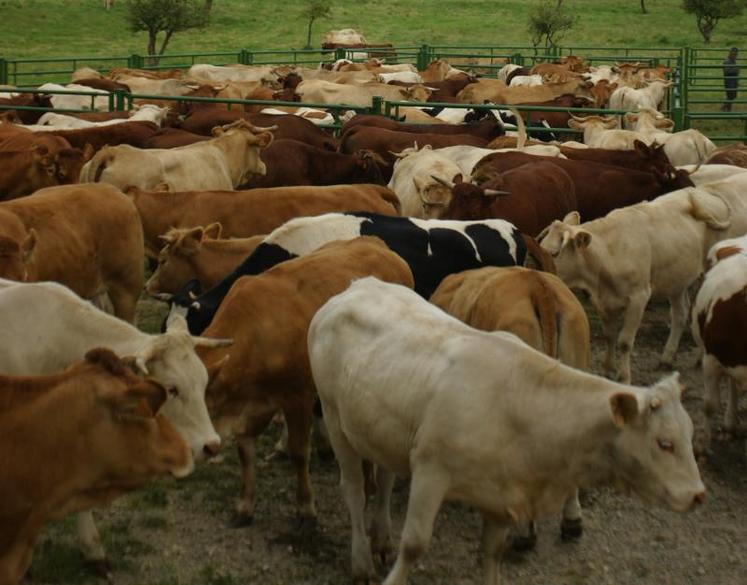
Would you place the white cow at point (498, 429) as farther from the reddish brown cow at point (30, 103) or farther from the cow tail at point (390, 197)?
the reddish brown cow at point (30, 103)

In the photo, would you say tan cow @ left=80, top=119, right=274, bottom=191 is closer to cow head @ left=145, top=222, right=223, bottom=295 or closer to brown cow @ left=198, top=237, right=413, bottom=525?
cow head @ left=145, top=222, right=223, bottom=295

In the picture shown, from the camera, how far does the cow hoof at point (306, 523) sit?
6445 millimetres

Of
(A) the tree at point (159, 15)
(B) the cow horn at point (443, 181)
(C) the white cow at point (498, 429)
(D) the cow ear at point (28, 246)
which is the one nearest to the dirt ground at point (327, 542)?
(C) the white cow at point (498, 429)

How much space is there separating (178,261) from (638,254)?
11.3 feet

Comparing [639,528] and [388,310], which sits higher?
[388,310]

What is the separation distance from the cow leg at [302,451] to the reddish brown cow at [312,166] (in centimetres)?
601

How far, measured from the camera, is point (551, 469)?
4.89 meters

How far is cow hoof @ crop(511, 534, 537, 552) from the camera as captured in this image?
20.4 feet

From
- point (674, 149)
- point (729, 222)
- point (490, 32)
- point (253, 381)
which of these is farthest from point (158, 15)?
point (253, 381)

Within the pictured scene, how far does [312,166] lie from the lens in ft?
40.4

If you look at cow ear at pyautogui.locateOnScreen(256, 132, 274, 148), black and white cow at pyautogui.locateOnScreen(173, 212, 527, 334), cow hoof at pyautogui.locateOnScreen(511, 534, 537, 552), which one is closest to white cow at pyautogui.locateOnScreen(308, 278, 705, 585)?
cow hoof at pyautogui.locateOnScreen(511, 534, 537, 552)

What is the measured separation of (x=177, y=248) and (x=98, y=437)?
3.76 meters

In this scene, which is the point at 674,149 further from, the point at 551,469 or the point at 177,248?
the point at 551,469

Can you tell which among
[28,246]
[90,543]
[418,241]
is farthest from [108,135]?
[90,543]
